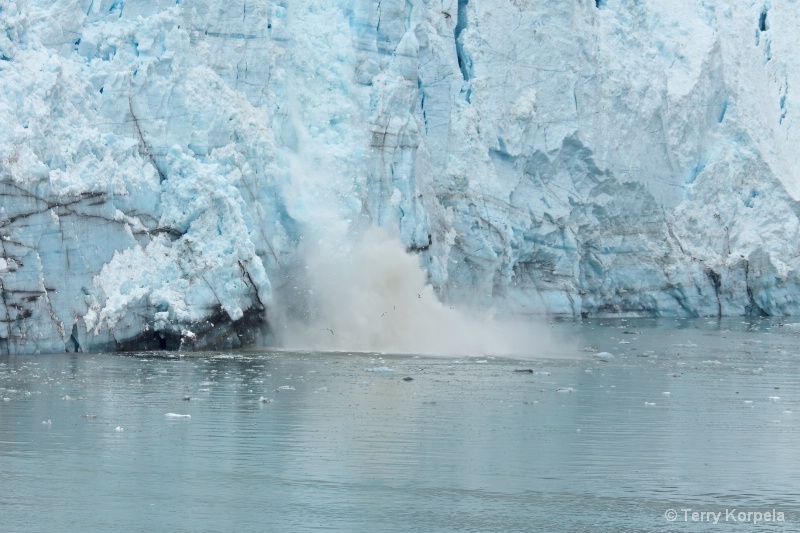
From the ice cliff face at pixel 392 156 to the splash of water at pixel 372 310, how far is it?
28cm

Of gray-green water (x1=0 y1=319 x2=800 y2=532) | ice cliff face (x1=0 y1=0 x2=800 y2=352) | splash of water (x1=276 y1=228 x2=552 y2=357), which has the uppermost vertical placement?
ice cliff face (x1=0 y1=0 x2=800 y2=352)

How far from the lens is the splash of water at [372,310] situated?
17703mm

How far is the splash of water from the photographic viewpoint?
17703 mm

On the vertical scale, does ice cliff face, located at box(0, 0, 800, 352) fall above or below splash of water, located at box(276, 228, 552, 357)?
above

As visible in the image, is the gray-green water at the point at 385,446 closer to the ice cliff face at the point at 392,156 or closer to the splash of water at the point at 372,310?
the ice cliff face at the point at 392,156

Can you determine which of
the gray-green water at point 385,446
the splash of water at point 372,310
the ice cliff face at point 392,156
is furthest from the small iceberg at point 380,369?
the ice cliff face at point 392,156

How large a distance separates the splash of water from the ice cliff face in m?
0.28

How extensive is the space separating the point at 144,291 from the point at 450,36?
8052mm

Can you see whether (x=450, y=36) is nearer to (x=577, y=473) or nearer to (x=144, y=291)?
(x=144, y=291)

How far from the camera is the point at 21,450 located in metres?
9.74

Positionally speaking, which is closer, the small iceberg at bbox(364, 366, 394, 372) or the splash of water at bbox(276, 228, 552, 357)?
the small iceberg at bbox(364, 366, 394, 372)

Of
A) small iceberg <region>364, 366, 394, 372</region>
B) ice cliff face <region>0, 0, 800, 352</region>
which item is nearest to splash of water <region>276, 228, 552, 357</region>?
ice cliff face <region>0, 0, 800, 352</region>

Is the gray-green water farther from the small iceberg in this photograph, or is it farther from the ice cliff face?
the ice cliff face

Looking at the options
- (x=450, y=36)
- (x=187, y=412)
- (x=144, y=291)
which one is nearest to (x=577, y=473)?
(x=187, y=412)
